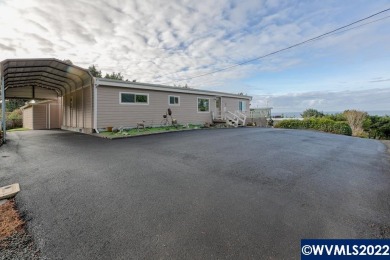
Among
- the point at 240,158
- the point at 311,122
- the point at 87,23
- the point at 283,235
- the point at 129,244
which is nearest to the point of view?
the point at 129,244

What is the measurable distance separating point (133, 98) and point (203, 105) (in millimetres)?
7351

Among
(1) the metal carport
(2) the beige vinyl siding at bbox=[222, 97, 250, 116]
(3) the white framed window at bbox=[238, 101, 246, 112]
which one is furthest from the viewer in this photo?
(3) the white framed window at bbox=[238, 101, 246, 112]

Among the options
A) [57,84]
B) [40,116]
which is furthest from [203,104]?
[40,116]

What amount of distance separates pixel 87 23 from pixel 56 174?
29.4ft

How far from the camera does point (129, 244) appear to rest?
202cm

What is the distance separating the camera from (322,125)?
16.4 metres

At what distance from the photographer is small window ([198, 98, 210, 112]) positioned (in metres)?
18.4

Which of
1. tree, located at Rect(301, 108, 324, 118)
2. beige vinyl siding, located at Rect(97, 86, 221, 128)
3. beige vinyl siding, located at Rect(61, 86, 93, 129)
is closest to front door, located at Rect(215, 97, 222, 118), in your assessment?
beige vinyl siding, located at Rect(97, 86, 221, 128)

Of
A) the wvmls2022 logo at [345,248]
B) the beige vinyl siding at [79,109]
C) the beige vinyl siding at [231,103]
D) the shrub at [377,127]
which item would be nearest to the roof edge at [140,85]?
the beige vinyl siding at [79,109]

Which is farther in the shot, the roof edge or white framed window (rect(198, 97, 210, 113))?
white framed window (rect(198, 97, 210, 113))

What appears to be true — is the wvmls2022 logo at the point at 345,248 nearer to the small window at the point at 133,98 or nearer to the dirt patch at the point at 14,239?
the dirt patch at the point at 14,239

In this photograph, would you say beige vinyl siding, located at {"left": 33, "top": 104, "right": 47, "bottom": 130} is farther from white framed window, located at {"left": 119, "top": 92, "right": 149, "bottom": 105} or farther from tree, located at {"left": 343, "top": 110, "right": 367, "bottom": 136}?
tree, located at {"left": 343, "top": 110, "right": 367, "bottom": 136}

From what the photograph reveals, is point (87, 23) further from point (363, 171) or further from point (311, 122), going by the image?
point (311, 122)

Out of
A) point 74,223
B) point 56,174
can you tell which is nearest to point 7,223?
point 74,223
